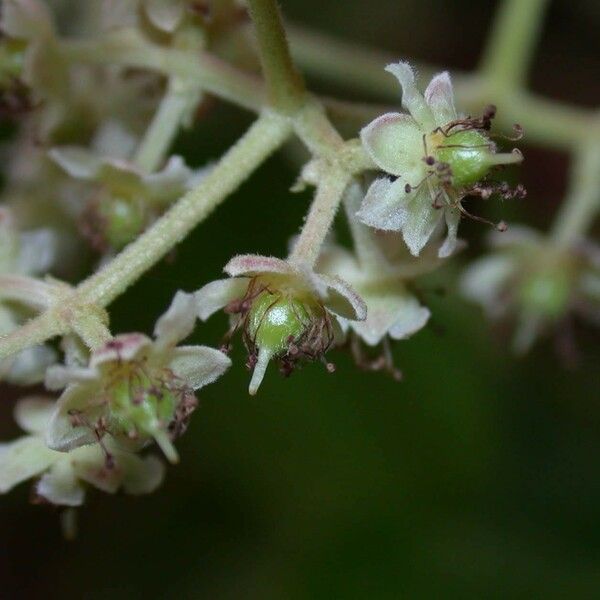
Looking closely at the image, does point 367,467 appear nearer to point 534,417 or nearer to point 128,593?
point 534,417

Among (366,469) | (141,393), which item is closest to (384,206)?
(141,393)

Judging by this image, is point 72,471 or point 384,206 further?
point 72,471

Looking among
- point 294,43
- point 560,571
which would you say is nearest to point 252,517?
point 560,571

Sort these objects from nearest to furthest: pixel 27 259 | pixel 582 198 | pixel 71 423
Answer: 1. pixel 71 423
2. pixel 27 259
3. pixel 582 198

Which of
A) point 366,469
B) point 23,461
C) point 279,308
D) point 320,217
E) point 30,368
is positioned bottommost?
point 366,469

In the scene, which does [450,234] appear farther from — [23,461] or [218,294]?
[23,461]

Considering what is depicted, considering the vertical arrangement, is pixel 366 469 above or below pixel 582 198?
below

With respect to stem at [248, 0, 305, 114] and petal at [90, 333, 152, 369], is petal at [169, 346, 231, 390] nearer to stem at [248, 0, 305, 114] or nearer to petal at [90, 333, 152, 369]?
petal at [90, 333, 152, 369]
